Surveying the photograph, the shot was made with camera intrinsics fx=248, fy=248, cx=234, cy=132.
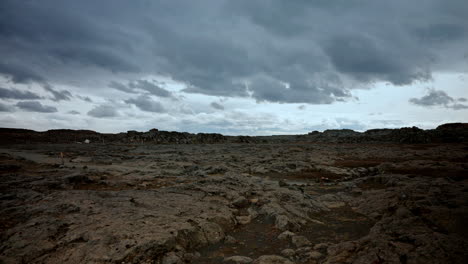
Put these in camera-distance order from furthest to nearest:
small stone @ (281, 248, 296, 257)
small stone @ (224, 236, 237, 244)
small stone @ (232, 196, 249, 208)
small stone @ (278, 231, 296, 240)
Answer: small stone @ (232, 196, 249, 208) → small stone @ (278, 231, 296, 240) → small stone @ (224, 236, 237, 244) → small stone @ (281, 248, 296, 257)

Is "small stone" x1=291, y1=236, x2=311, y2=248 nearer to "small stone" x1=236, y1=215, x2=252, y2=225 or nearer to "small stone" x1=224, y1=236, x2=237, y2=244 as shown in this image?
"small stone" x1=224, y1=236, x2=237, y2=244

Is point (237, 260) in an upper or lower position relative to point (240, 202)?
lower

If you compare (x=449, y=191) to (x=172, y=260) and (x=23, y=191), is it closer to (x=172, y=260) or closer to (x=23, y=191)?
(x=172, y=260)

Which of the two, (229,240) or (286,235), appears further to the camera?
(286,235)

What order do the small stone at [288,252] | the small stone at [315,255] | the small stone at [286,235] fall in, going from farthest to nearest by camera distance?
1. the small stone at [286,235]
2. the small stone at [288,252]
3. the small stone at [315,255]

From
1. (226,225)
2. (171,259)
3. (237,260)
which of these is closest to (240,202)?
(226,225)

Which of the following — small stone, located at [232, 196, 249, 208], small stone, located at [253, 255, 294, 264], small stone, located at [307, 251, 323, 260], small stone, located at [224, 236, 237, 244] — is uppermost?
small stone, located at [232, 196, 249, 208]

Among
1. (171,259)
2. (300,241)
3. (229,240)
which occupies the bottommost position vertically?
(229,240)

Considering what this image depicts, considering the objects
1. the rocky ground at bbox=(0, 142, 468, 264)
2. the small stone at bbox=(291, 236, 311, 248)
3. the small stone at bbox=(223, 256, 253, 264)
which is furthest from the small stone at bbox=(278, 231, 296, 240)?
the small stone at bbox=(223, 256, 253, 264)

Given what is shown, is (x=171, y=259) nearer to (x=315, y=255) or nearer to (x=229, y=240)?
(x=229, y=240)

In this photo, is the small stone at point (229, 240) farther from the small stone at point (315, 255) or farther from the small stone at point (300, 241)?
the small stone at point (315, 255)

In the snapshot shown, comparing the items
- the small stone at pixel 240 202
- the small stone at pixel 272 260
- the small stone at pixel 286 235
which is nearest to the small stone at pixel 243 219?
the small stone at pixel 240 202

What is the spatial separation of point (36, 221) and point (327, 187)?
13383mm

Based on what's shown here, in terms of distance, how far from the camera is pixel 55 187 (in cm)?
1077
